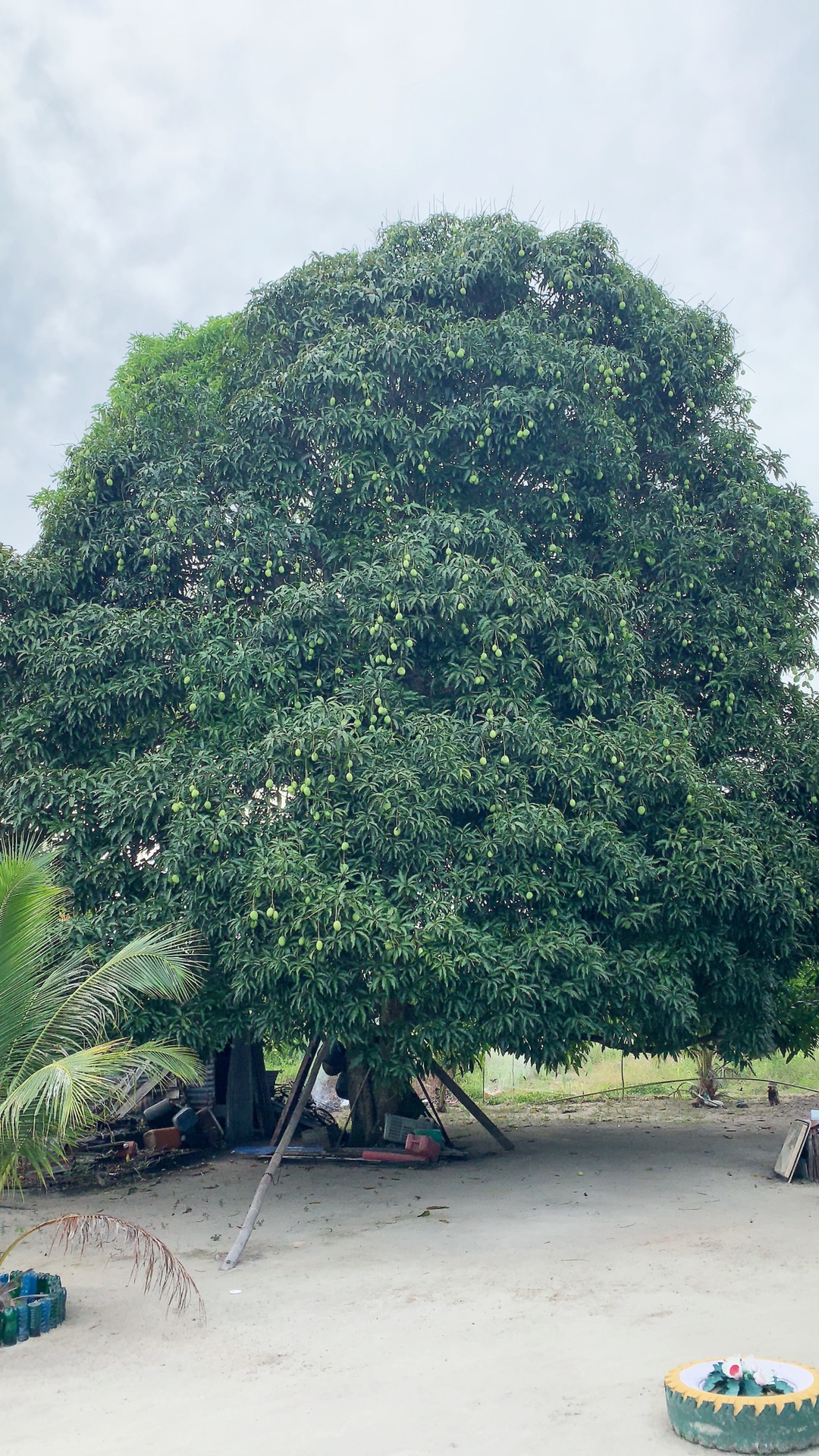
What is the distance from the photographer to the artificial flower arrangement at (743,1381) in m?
4.55

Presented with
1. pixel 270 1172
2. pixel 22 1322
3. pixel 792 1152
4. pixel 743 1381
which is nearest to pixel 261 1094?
pixel 270 1172

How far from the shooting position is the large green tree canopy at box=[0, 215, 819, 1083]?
29.5ft

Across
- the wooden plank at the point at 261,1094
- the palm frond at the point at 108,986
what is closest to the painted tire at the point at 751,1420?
the palm frond at the point at 108,986

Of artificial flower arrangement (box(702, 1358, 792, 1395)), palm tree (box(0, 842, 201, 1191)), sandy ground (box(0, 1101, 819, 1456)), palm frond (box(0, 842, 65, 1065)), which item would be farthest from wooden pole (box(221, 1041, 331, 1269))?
artificial flower arrangement (box(702, 1358, 792, 1395))

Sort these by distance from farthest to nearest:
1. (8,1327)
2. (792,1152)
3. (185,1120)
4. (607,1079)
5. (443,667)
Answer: (607,1079) < (185,1120) < (792,1152) < (443,667) < (8,1327)

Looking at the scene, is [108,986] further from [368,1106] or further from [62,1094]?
[368,1106]

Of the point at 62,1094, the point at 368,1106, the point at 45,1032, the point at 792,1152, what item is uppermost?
the point at 45,1032

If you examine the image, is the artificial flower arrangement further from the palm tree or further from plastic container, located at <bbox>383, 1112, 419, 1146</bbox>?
plastic container, located at <bbox>383, 1112, 419, 1146</bbox>

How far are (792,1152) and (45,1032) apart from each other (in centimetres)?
701

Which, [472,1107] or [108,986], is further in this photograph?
[472,1107]

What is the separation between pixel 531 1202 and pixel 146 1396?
15.8ft

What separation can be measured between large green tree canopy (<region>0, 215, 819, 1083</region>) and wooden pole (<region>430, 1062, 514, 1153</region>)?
60cm

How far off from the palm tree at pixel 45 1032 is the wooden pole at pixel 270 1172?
1.32m

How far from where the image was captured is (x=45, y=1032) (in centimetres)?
698
